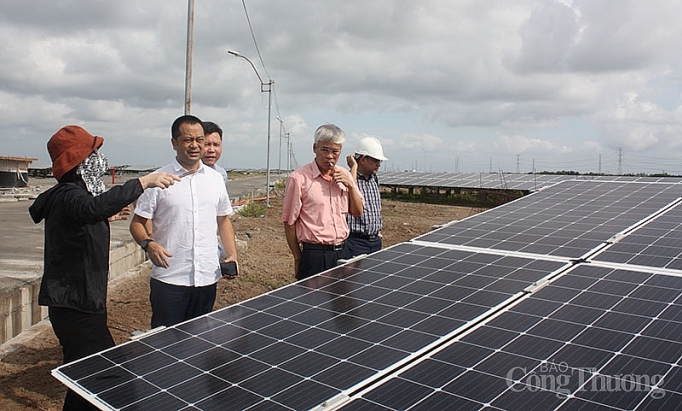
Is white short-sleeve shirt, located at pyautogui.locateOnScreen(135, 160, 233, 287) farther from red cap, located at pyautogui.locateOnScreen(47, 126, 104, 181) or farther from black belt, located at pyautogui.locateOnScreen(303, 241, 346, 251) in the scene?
black belt, located at pyautogui.locateOnScreen(303, 241, 346, 251)

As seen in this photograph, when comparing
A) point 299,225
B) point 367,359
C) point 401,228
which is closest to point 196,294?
point 299,225

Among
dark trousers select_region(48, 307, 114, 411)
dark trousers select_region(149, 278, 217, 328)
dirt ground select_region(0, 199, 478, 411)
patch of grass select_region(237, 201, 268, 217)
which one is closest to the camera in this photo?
dark trousers select_region(48, 307, 114, 411)

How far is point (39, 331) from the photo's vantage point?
273 inches

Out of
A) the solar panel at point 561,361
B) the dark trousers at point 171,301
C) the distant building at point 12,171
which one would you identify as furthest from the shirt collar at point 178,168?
the distant building at point 12,171

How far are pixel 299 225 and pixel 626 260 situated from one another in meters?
3.03

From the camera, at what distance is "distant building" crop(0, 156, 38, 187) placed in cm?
2744

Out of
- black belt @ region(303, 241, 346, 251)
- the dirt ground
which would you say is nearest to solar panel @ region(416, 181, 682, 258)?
black belt @ region(303, 241, 346, 251)

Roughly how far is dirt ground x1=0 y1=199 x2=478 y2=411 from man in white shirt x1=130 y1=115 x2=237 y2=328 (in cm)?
210

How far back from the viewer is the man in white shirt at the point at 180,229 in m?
4.11

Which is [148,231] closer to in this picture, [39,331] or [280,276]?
[39,331]

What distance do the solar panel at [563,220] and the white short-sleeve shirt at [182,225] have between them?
2798mm

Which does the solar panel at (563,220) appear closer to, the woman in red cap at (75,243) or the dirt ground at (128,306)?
the woman in red cap at (75,243)

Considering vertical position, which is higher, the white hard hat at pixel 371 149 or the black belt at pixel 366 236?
the white hard hat at pixel 371 149

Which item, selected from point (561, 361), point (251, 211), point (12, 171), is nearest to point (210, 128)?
point (561, 361)
